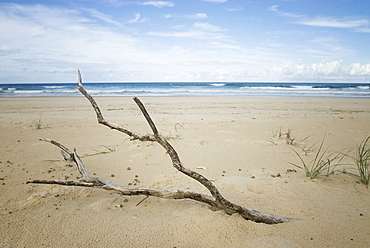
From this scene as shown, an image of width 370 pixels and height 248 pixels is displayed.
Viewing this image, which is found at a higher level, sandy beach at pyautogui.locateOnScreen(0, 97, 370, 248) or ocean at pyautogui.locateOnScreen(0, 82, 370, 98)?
ocean at pyautogui.locateOnScreen(0, 82, 370, 98)

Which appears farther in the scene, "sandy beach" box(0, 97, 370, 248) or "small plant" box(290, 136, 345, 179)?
"small plant" box(290, 136, 345, 179)

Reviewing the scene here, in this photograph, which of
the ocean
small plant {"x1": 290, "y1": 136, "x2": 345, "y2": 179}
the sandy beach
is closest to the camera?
the sandy beach

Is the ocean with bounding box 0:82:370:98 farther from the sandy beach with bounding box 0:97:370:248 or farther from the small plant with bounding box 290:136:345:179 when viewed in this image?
the small plant with bounding box 290:136:345:179

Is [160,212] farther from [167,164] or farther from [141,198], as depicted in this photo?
[167,164]

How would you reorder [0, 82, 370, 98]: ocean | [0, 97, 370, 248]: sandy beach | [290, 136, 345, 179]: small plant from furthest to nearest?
[0, 82, 370, 98]: ocean, [290, 136, 345, 179]: small plant, [0, 97, 370, 248]: sandy beach

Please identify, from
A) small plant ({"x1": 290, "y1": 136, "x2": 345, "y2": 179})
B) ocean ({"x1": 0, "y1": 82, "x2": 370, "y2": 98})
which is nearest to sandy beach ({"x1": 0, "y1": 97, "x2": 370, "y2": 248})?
small plant ({"x1": 290, "y1": 136, "x2": 345, "y2": 179})

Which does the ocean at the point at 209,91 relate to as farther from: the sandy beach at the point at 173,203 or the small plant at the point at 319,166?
the small plant at the point at 319,166

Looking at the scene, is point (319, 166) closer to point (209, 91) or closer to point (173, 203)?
point (173, 203)

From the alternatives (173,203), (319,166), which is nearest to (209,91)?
(319,166)

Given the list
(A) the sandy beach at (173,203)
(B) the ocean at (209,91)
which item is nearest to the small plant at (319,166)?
(A) the sandy beach at (173,203)

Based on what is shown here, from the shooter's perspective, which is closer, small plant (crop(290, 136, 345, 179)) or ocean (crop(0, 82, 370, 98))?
small plant (crop(290, 136, 345, 179))

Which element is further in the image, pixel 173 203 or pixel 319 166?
pixel 319 166

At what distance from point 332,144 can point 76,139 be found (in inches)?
206

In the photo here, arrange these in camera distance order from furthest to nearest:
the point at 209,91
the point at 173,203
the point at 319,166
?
the point at 209,91 → the point at 319,166 → the point at 173,203
